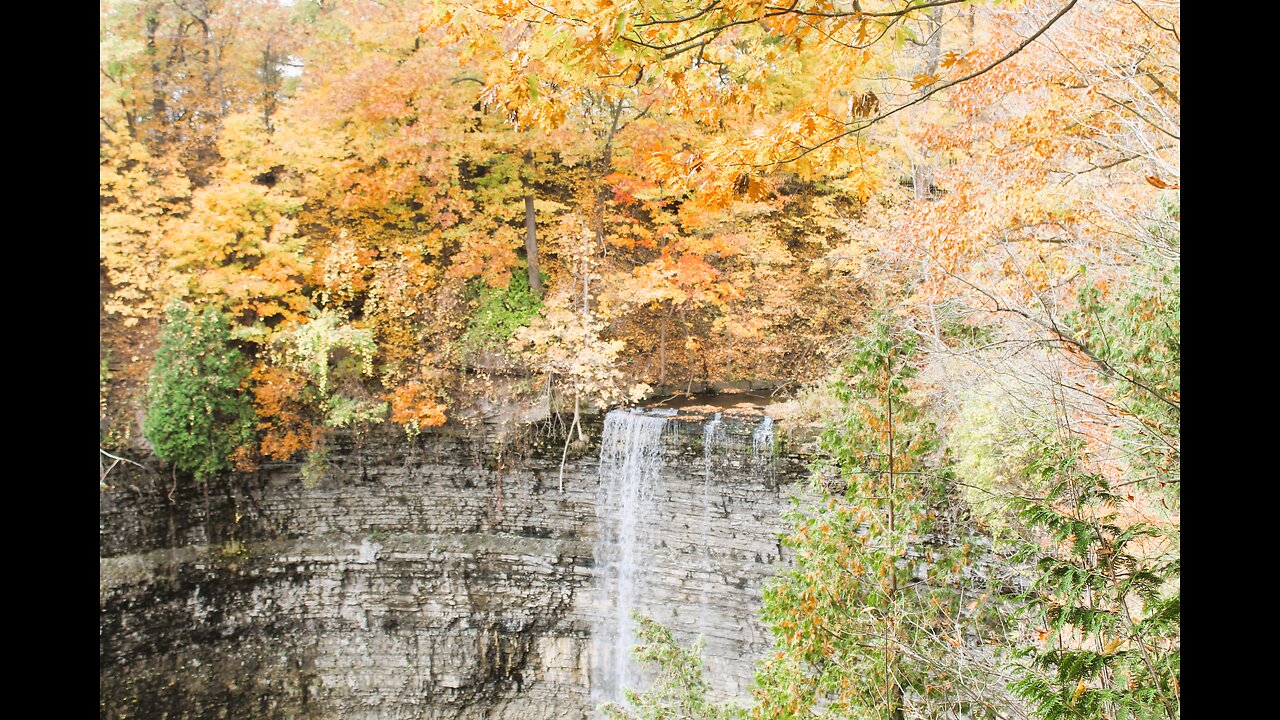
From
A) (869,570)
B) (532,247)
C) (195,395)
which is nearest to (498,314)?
(532,247)

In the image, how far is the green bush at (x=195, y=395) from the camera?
26.3ft

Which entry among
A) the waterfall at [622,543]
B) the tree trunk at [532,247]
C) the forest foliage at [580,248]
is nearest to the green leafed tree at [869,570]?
the forest foliage at [580,248]

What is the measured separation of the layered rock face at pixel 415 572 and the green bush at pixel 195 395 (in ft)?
1.69

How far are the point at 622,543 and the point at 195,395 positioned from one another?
533cm

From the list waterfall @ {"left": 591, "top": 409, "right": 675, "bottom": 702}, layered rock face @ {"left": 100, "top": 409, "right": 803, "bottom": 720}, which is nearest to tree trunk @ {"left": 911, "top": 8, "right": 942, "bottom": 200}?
layered rock face @ {"left": 100, "top": 409, "right": 803, "bottom": 720}

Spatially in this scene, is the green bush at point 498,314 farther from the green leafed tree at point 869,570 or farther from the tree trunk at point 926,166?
the green leafed tree at point 869,570

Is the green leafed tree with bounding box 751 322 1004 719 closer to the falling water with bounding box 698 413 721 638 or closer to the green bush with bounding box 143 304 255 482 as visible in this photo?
the falling water with bounding box 698 413 721 638

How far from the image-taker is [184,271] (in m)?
8.20

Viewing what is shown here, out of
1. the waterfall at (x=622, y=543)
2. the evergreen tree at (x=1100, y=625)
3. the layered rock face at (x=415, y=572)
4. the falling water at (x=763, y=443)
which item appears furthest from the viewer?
the waterfall at (x=622, y=543)

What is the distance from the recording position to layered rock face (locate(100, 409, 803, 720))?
313 inches

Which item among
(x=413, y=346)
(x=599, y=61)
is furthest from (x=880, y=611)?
(x=413, y=346)

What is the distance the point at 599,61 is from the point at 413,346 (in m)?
8.02

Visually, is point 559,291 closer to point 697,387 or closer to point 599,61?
point 697,387

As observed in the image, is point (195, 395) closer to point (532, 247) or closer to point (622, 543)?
point (532, 247)
